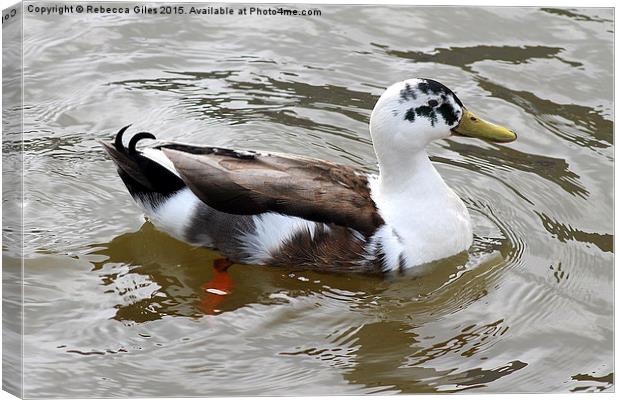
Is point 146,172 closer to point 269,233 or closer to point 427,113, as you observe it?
point 269,233

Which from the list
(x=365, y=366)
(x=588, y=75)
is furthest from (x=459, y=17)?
(x=365, y=366)

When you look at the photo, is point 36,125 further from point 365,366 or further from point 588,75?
point 588,75

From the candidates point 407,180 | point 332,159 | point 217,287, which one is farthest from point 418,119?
point 217,287

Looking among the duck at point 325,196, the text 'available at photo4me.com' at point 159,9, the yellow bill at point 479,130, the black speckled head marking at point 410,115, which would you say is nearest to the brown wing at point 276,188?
the duck at point 325,196

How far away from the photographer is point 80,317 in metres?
7.69

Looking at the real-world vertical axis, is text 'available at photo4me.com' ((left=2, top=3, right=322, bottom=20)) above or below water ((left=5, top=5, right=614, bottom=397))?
above

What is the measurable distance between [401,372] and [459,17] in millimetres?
3121

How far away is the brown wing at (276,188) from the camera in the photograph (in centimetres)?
807

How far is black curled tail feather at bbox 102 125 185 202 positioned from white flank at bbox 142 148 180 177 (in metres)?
0.02

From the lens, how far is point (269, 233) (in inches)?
320

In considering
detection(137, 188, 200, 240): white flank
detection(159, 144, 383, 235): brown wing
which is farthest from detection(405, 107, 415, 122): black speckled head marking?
detection(137, 188, 200, 240): white flank

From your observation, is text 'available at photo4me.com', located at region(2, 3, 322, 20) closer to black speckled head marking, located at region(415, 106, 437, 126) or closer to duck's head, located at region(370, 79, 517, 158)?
duck's head, located at region(370, 79, 517, 158)

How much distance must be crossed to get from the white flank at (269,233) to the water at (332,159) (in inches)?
6.3

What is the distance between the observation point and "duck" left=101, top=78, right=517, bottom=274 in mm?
8094
